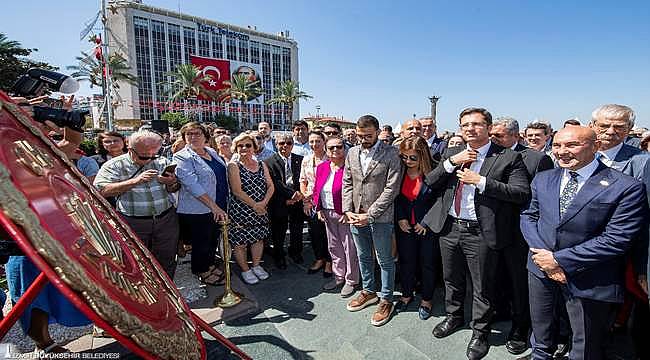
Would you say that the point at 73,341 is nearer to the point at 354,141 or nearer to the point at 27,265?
the point at 27,265

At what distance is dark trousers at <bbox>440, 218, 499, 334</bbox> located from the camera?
8.20 ft

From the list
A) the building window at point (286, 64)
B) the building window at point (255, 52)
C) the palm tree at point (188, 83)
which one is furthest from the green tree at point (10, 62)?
the building window at point (286, 64)

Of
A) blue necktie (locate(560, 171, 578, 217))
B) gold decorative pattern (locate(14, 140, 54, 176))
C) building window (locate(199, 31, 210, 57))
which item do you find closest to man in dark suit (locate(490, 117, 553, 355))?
blue necktie (locate(560, 171, 578, 217))

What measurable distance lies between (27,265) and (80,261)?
212 cm

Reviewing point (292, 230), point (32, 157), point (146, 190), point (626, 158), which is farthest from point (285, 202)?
point (626, 158)

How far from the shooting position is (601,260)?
1.85 metres

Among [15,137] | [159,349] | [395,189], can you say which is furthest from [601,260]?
[15,137]

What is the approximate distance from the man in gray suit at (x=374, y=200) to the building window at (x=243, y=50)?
2545 inches

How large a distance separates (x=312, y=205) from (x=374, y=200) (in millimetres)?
1196

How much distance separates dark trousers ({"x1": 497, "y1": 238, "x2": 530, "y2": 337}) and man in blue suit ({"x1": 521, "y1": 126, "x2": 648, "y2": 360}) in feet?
1.17

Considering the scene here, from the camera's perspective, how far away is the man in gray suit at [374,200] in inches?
117

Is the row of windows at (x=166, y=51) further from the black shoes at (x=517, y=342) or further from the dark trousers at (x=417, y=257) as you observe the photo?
the black shoes at (x=517, y=342)

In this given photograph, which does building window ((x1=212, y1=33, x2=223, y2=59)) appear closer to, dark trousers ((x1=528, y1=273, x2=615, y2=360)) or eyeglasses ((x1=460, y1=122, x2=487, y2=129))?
eyeglasses ((x1=460, y1=122, x2=487, y2=129))

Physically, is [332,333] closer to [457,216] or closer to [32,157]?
[457,216]
